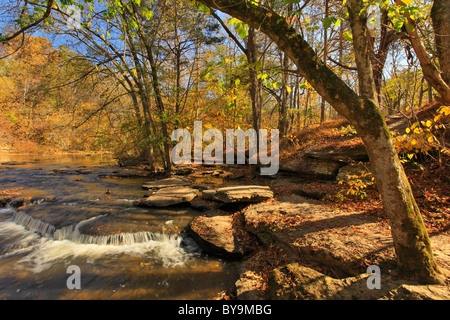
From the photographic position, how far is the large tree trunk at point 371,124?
7.68ft

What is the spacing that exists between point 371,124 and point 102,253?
5665 mm

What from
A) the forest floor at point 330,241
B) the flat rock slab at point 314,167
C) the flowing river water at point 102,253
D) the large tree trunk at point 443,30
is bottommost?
the flowing river water at point 102,253

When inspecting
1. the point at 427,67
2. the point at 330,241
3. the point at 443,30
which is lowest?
the point at 330,241

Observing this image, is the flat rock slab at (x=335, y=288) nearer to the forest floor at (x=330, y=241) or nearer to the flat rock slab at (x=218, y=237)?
the forest floor at (x=330, y=241)

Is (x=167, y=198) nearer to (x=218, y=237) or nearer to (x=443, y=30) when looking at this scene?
(x=218, y=237)

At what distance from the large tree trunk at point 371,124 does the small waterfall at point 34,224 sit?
660 centimetres

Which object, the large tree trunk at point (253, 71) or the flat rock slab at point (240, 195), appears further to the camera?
the large tree trunk at point (253, 71)

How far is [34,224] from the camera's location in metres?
5.66

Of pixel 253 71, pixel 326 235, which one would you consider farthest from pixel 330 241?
pixel 253 71

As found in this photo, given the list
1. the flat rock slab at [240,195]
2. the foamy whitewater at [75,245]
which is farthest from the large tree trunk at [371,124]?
the flat rock slab at [240,195]

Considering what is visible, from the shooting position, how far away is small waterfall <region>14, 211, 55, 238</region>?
210 inches

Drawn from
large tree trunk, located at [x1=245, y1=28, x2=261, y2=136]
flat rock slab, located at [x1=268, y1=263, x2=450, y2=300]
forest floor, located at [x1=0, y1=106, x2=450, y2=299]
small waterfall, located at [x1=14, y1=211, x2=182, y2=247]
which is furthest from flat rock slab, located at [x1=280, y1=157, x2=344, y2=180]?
small waterfall, located at [x1=14, y1=211, x2=182, y2=247]

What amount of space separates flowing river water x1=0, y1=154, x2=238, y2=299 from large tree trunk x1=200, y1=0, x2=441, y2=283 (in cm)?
283

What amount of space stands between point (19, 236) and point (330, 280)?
729 cm
